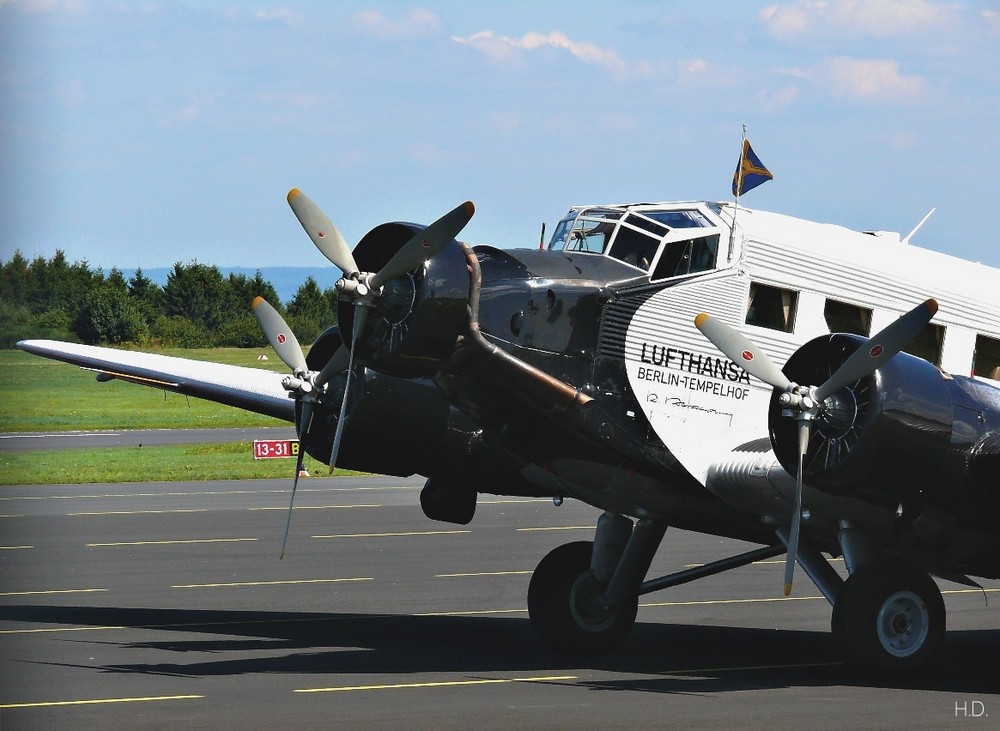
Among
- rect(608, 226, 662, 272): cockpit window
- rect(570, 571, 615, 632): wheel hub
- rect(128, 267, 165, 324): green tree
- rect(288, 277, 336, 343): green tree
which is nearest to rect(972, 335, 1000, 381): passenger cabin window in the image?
rect(608, 226, 662, 272): cockpit window

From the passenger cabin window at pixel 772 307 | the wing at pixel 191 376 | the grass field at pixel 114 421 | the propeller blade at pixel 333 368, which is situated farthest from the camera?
the grass field at pixel 114 421

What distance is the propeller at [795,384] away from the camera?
614 inches

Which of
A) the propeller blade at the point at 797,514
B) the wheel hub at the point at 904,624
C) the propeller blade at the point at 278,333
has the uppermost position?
the propeller blade at the point at 278,333

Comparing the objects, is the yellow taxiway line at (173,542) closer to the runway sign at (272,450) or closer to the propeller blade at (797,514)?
the propeller blade at (797,514)

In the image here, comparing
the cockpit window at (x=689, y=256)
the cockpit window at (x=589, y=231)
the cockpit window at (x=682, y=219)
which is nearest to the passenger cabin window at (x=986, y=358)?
the cockpit window at (x=689, y=256)

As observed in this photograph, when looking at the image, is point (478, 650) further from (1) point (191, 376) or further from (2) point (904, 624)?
(1) point (191, 376)

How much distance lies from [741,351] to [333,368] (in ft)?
17.8

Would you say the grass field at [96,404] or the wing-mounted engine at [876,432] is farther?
the grass field at [96,404]

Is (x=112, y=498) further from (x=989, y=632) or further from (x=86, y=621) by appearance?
(x=989, y=632)

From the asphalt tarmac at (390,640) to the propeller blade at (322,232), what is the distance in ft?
15.7

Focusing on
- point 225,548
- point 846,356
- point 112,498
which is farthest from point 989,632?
point 112,498

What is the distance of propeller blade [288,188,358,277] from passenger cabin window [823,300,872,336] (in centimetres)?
604

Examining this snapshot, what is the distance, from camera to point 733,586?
85.3 ft

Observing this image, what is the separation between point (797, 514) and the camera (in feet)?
52.9
